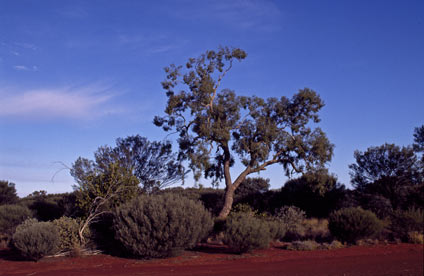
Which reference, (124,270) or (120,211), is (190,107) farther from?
(124,270)

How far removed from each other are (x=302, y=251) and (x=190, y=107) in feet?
34.0

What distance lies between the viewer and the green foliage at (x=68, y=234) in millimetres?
15547

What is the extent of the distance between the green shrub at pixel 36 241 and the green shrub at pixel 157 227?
2414 mm

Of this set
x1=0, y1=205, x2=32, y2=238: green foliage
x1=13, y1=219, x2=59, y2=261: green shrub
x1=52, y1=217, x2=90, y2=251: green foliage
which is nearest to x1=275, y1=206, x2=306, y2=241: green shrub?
x1=52, y1=217, x2=90, y2=251: green foliage

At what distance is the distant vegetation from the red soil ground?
63cm

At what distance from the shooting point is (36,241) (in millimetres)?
14289

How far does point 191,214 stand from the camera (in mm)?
15531

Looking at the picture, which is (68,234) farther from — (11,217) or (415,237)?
(415,237)

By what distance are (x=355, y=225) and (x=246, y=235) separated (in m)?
5.48

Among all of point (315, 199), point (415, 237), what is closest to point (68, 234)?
point (415, 237)

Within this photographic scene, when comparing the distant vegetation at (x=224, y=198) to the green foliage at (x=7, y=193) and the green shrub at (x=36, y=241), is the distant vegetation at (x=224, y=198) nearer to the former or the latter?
the green shrub at (x=36, y=241)

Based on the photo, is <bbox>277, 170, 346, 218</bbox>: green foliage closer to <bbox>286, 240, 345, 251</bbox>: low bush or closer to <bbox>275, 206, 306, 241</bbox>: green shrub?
<bbox>275, 206, 306, 241</bbox>: green shrub

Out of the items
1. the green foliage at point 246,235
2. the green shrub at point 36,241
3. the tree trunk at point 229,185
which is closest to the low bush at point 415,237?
the green foliage at point 246,235

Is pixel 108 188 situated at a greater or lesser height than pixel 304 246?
greater
